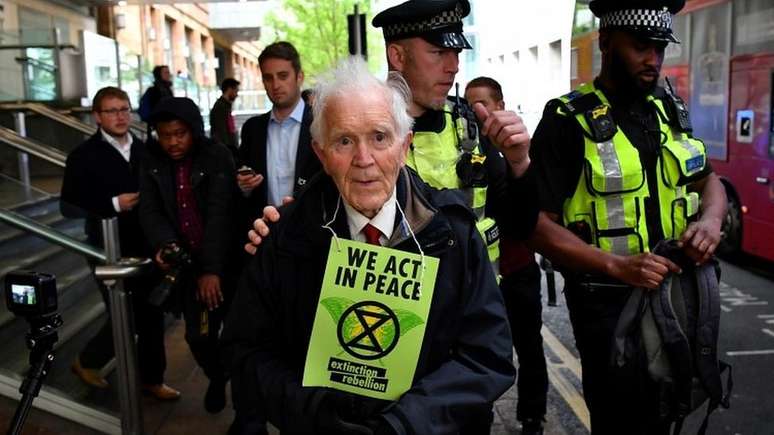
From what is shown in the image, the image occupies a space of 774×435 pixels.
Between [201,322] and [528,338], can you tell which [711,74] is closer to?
[528,338]

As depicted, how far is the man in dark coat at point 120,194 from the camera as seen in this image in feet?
15.0

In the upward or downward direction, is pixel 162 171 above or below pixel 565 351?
above

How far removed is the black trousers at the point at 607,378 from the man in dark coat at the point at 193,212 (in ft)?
6.44

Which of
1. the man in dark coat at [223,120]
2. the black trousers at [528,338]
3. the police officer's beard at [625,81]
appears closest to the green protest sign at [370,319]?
the police officer's beard at [625,81]

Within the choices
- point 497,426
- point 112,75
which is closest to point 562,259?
point 497,426

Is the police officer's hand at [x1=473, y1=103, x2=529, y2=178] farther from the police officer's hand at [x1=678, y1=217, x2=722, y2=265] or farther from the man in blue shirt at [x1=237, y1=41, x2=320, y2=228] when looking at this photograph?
the man in blue shirt at [x1=237, y1=41, x2=320, y2=228]

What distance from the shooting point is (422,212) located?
2.00m

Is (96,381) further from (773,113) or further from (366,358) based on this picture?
(773,113)

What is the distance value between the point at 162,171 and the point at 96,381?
113 centimetres

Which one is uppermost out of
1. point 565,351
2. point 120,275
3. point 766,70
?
point 766,70

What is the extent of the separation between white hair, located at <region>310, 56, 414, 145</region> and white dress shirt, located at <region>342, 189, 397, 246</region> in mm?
184

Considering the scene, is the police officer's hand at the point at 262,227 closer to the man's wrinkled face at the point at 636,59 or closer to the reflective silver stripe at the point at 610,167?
the reflective silver stripe at the point at 610,167

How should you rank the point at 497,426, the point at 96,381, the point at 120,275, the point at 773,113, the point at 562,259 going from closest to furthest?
the point at 562,259, the point at 120,275, the point at 96,381, the point at 497,426, the point at 773,113

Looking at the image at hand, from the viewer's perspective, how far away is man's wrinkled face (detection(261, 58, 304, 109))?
427cm
